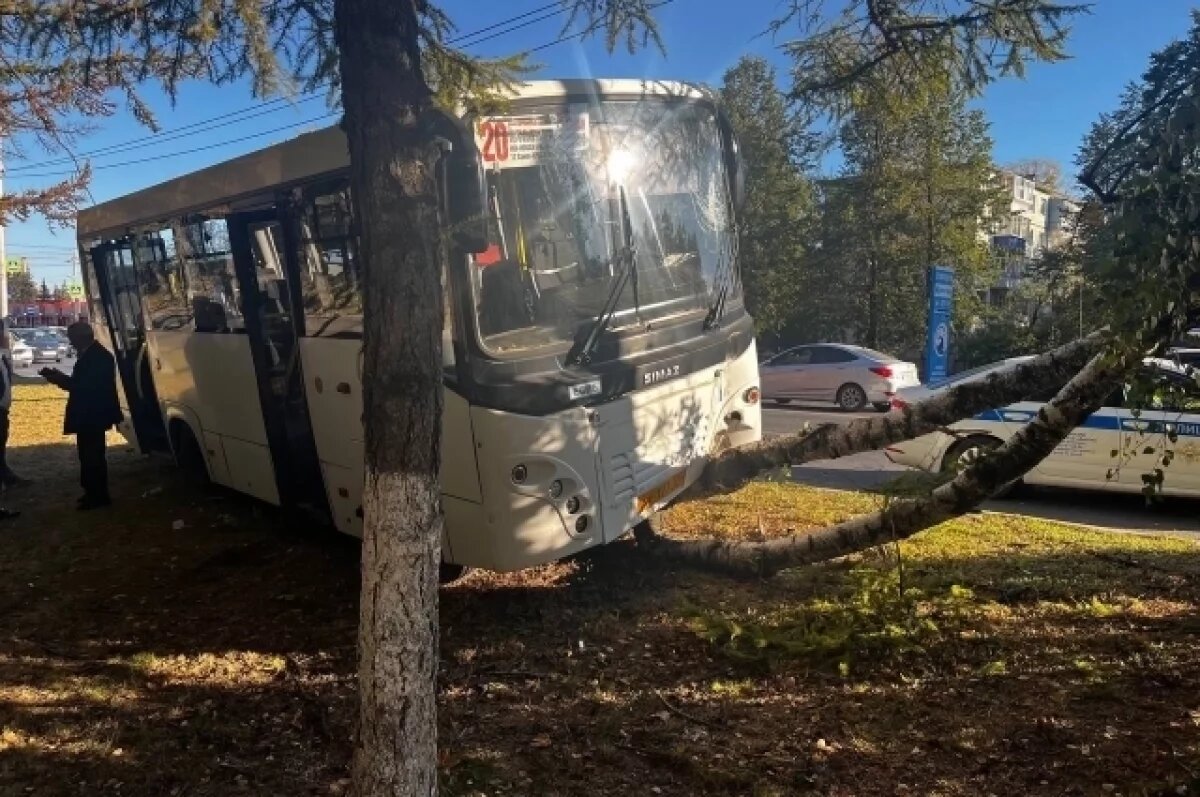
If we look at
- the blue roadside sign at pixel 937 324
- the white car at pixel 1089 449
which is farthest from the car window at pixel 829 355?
the white car at pixel 1089 449

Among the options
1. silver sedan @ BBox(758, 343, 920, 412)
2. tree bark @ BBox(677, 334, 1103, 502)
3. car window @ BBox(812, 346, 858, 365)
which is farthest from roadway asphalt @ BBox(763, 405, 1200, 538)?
car window @ BBox(812, 346, 858, 365)

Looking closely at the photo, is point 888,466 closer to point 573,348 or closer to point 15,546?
point 573,348

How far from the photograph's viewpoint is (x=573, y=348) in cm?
509

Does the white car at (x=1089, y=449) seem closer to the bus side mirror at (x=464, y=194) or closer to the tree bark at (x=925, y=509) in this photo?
the tree bark at (x=925, y=509)

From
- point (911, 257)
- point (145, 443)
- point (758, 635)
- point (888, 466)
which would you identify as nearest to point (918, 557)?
point (758, 635)

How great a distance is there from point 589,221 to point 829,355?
17366 mm

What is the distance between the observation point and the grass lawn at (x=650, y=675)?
3629 millimetres

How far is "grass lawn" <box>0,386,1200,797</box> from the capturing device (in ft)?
11.9

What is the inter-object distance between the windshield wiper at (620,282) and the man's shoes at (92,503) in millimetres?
6428

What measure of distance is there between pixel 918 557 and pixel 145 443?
822cm

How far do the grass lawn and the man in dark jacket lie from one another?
1.79 meters

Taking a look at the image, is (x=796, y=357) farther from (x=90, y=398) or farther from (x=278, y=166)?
(x=278, y=166)

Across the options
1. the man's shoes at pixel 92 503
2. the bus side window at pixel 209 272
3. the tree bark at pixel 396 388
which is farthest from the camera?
the man's shoes at pixel 92 503

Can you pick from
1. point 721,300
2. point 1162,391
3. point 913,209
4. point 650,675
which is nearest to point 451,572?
point 650,675
